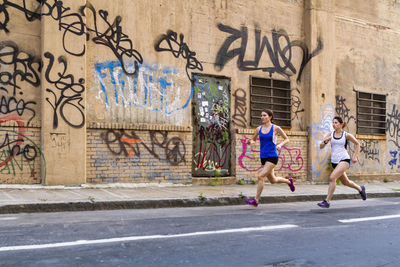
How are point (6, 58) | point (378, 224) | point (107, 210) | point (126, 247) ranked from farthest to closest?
point (6, 58), point (107, 210), point (378, 224), point (126, 247)

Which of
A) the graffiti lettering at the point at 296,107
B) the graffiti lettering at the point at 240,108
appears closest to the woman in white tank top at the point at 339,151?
the graffiti lettering at the point at 240,108

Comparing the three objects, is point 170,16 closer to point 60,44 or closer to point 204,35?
point 204,35

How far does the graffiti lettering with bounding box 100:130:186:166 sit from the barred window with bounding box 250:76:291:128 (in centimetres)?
254

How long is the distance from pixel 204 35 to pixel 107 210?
5.90 m

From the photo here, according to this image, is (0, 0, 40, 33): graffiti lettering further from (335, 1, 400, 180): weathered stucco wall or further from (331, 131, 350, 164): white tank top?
(335, 1, 400, 180): weathered stucco wall

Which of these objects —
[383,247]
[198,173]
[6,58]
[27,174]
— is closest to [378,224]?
[383,247]

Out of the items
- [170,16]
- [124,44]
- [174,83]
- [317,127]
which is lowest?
[317,127]

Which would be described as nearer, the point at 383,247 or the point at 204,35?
the point at 383,247

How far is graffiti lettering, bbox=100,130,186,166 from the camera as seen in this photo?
397 inches

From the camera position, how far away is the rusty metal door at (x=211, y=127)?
37.2 ft

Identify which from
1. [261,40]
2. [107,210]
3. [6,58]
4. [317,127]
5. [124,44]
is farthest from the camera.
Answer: [317,127]

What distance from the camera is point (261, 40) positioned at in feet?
41.0

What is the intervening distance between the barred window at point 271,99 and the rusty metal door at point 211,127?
2.97 ft

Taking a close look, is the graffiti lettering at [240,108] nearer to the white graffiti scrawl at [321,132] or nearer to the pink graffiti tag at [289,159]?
the pink graffiti tag at [289,159]
